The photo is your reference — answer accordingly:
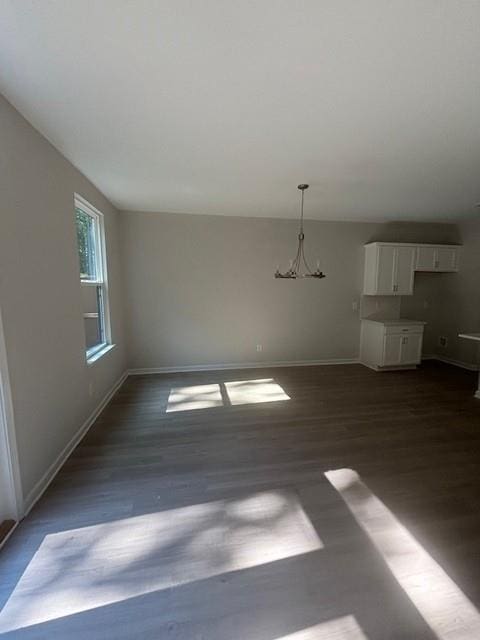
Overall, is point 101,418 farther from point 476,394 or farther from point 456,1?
point 476,394

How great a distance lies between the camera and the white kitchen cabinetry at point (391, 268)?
480 cm

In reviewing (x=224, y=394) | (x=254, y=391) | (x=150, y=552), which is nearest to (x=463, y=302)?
(x=254, y=391)

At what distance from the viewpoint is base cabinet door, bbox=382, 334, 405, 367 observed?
472cm

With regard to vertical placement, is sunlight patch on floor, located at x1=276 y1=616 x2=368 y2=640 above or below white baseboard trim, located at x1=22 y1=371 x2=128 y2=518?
below

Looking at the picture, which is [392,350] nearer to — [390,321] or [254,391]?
[390,321]

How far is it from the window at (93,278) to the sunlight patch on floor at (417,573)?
2.96 metres

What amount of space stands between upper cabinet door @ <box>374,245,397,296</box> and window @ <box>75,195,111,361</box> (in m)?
4.38

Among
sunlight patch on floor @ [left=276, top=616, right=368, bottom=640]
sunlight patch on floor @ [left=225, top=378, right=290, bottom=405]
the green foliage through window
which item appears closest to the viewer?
sunlight patch on floor @ [left=276, top=616, right=368, bottom=640]

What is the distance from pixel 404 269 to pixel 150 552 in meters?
5.24

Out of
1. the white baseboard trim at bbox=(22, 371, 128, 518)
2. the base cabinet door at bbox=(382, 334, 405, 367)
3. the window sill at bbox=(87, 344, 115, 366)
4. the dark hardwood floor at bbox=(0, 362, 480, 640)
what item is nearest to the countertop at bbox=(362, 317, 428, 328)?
the base cabinet door at bbox=(382, 334, 405, 367)

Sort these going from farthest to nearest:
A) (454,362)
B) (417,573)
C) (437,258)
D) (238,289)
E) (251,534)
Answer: (454,362) → (437,258) → (238,289) → (251,534) → (417,573)

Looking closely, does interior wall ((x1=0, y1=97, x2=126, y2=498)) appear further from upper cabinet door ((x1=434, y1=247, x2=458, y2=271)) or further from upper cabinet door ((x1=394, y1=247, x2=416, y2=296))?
upper cabinet door ((x1=434, y1=247, x2=458, y2=271))

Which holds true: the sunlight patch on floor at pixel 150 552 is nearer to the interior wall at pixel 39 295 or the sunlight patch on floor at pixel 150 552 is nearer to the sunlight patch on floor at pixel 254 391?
the interior wall at pixel 39 295

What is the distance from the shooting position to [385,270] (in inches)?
190
